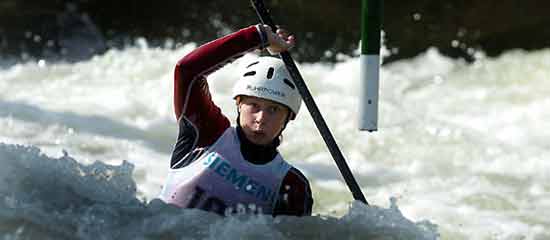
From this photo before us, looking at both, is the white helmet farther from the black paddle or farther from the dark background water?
the dark background water

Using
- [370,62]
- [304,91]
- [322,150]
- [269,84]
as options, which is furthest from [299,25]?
[269,84]

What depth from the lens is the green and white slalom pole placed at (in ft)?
12.9

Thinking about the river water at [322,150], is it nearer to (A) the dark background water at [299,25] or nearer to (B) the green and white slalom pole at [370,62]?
(A) the dark background water at [299,25]

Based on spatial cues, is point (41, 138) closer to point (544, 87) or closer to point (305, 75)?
point (305, 75)

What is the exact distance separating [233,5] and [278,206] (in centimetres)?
590

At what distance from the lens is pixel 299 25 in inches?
356

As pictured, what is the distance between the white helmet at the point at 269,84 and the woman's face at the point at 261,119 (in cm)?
2

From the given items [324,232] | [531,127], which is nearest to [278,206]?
[324,232]

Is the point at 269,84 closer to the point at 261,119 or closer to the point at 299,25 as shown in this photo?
the point at 261,119

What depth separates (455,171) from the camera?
6.31 m

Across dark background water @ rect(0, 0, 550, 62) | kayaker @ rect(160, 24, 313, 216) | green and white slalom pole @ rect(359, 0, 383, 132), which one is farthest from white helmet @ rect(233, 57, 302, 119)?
dark background water @ rect(0, 0, 550, 62)

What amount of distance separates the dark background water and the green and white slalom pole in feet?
14.8

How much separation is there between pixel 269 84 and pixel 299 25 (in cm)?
554

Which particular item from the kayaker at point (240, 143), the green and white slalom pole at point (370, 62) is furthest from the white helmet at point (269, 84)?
the green and white slalom pole at point (370, 62)
